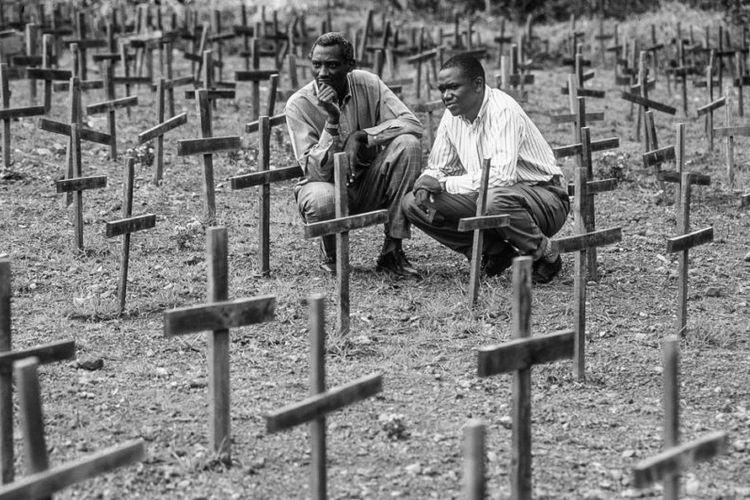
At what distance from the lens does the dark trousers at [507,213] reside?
6.88 meters

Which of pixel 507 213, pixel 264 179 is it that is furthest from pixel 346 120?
pixel 507 213

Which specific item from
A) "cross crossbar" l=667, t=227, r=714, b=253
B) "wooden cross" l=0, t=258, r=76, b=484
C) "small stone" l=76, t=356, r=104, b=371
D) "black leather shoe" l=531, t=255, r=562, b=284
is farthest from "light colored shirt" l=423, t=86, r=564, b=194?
"wooden cross" l=0, t=258, r=76, b=484

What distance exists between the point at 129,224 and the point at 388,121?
71.3 inches

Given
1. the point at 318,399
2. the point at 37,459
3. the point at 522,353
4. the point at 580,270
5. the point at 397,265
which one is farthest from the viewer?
the point at 397,265

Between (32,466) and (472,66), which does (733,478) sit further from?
(472,66)

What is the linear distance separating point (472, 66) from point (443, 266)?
1451 mm

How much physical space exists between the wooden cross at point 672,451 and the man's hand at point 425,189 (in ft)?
11.0

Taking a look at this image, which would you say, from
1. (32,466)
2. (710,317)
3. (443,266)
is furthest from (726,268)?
(32,466)

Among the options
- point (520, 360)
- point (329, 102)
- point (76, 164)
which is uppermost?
point (329, 102)

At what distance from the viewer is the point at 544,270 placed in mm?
7238

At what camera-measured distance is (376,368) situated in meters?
5.91

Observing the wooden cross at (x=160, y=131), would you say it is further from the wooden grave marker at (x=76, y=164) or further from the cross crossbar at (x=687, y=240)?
the cross crossbar at (x=687, y=240)

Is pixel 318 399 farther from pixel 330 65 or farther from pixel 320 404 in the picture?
pixel 330 65

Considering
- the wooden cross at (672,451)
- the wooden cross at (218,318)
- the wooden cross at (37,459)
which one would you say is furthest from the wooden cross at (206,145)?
the wooden cross at (672,451)
